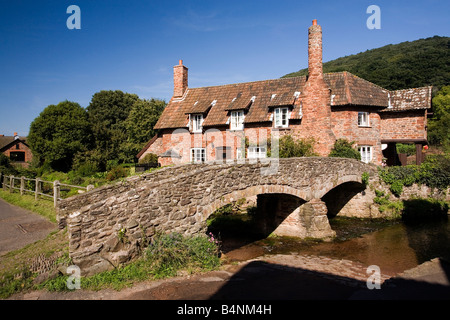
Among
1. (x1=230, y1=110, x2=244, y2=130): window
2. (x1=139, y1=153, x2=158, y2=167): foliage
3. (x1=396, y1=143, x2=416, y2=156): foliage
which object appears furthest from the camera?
(x1=396, y1=143, x2=416, y2=156): foliage

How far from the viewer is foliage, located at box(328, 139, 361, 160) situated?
19703 mm

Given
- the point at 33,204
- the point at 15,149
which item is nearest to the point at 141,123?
the point at 15,149

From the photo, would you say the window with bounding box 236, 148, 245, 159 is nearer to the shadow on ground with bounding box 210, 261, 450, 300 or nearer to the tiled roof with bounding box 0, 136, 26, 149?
the shadow on ground with bounding box 210, 261, 450, 300

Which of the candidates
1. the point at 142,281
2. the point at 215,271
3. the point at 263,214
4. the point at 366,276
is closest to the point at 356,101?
the point at 263,214

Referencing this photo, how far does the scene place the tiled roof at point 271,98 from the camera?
2166 cm

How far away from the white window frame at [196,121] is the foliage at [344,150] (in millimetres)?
10373

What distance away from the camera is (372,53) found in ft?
241

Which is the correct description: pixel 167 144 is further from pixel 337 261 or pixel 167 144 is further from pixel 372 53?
pixel 372 53

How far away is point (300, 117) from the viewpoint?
21047 mm

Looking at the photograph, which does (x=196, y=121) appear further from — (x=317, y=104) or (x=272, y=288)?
(x=272, y=288)

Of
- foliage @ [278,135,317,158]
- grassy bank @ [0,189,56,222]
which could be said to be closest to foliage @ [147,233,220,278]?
grassy bank @ [0,189,56,222]

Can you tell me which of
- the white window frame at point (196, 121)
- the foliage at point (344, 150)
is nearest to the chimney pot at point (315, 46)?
the foliage at point (344, 150)

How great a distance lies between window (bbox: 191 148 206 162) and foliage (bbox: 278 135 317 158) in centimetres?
658
